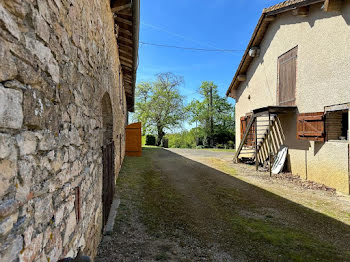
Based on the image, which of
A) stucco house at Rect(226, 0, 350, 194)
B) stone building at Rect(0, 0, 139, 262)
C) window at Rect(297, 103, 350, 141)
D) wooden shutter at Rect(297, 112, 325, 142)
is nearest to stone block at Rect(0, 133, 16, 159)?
stone building at Rect(0, 0, 139, 262)

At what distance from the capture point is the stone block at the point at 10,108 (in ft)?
3.00

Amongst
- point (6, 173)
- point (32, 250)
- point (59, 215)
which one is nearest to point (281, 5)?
point (59, 215)

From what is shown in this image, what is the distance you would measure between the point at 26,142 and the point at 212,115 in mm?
21903

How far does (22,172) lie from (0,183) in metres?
0.16

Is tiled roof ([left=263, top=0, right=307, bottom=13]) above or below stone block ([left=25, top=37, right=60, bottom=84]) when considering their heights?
above

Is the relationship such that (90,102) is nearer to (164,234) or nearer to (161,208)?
(164,234)

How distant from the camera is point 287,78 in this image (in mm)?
7891

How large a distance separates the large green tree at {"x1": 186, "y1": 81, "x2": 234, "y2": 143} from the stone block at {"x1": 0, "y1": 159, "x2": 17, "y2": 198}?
71.3 feet

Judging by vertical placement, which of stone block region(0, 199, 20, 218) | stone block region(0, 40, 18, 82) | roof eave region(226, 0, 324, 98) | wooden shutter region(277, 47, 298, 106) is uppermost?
roof eave region(226, 0, 324, 98)

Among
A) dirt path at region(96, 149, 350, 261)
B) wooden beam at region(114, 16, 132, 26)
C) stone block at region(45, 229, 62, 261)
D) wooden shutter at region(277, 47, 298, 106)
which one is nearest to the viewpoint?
stone block at region(45, 229, 62, 261)

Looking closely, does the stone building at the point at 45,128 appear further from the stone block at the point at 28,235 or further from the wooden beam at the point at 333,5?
the wooden beam at the point at 333,5

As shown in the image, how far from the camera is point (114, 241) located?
10.2ft

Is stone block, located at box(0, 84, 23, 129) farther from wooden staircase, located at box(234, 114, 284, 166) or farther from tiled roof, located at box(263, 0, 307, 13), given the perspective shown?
tiled roof, located at box(263, 0, 307, 13)

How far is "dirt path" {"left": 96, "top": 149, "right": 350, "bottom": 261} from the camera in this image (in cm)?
291
